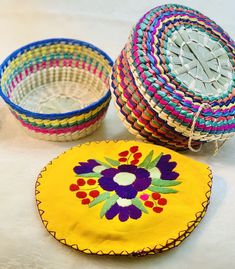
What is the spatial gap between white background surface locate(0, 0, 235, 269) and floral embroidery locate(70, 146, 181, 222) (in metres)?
0.08

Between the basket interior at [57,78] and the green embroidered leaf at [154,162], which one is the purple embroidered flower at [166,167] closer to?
the green embroidered leaf at [154,162]

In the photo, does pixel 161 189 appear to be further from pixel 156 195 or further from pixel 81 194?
pixel 81 194

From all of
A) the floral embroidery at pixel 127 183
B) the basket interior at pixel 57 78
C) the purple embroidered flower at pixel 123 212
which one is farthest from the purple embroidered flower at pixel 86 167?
the basket interior at pixel 57 78

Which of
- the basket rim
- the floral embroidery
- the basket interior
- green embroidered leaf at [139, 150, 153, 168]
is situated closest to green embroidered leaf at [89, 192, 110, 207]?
the floral embroidery

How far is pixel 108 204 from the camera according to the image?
90 centimetres

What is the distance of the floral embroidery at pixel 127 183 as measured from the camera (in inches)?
35.2

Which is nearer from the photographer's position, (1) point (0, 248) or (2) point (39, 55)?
(1) point (0, 248)

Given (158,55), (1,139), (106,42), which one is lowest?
(1,139)

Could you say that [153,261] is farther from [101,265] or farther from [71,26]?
[71,26]

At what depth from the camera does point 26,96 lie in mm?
1264

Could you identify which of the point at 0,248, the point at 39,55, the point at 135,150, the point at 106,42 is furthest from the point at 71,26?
the point at 0,248

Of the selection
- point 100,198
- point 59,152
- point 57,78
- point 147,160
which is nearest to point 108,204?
point 100,198

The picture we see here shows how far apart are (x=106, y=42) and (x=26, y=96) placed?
328 mm

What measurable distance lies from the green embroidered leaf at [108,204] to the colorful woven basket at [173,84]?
17 cm
